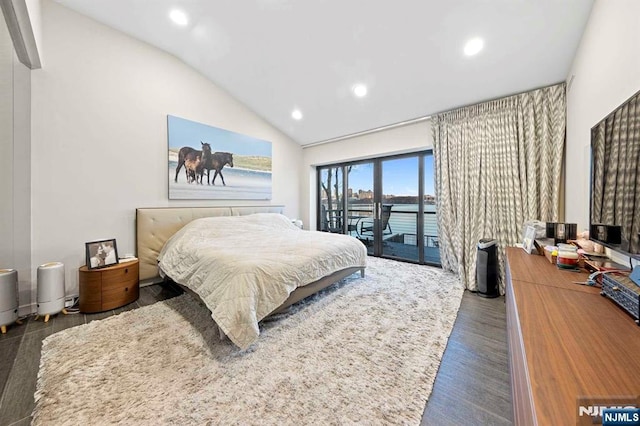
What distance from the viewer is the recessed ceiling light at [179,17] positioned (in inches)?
101

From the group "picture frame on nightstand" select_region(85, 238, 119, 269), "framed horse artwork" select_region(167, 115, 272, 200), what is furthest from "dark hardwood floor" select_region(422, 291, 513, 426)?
"framed horse artwork" select_region(167, 115, 272, 200)

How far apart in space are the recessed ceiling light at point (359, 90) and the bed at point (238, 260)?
206cm

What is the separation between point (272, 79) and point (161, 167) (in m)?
1.99

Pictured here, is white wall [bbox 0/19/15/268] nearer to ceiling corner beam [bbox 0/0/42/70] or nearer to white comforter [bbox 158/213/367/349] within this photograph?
ceiling corner beam [bbox 0/0/42/70]

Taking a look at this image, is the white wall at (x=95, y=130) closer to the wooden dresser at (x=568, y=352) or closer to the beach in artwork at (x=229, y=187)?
the beach in artwork at (x=229, y=187)

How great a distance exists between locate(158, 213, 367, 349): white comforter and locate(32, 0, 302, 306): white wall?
789mm

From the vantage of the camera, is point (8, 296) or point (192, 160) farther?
point (192, 160)

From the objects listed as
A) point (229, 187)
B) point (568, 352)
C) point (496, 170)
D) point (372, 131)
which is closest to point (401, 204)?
point (372, 131)

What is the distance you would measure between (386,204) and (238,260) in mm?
3264

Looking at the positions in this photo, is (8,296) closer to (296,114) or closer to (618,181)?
(296,114)

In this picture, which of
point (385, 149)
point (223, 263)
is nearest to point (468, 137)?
point (385, 149)

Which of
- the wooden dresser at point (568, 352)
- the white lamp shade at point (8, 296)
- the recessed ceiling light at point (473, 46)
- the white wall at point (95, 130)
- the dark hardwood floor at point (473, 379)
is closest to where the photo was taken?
the wooden dresser at point (568, 352)

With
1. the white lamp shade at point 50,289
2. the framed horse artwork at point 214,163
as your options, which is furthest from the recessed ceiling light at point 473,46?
the white lamp shade at point 50,289

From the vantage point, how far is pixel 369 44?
2531 mm
